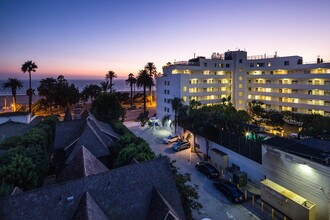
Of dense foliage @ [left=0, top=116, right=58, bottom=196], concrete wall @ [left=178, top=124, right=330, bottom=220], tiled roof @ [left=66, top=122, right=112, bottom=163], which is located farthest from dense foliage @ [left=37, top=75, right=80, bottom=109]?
concrete wall @ [left=178, top=124, right=330, bottom=220]

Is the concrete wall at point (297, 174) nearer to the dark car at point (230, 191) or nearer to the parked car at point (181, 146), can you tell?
the dark car at point (230, 191)

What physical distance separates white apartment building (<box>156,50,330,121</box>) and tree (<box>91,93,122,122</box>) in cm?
1318

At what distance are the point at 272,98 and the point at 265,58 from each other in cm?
1240

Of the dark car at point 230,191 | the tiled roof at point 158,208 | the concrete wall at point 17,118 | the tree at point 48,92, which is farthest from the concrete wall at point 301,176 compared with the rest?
the tree at point 48,92

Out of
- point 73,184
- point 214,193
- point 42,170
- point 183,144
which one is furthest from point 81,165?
point 183,144

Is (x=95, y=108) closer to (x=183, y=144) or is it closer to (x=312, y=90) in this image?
(x=183, y=144)

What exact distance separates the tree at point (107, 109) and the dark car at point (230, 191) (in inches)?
1193

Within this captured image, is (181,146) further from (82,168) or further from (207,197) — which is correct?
(82,168)

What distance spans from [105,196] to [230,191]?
13.2m

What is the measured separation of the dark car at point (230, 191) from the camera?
18.7 meters

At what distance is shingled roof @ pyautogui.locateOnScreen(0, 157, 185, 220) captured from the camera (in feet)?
33.3

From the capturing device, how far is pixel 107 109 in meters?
44.7

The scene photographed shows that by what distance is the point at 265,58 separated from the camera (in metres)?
57.5

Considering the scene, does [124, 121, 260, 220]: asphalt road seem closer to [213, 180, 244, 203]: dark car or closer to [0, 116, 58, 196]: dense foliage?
[213, 180, 244, 203]: dark car
